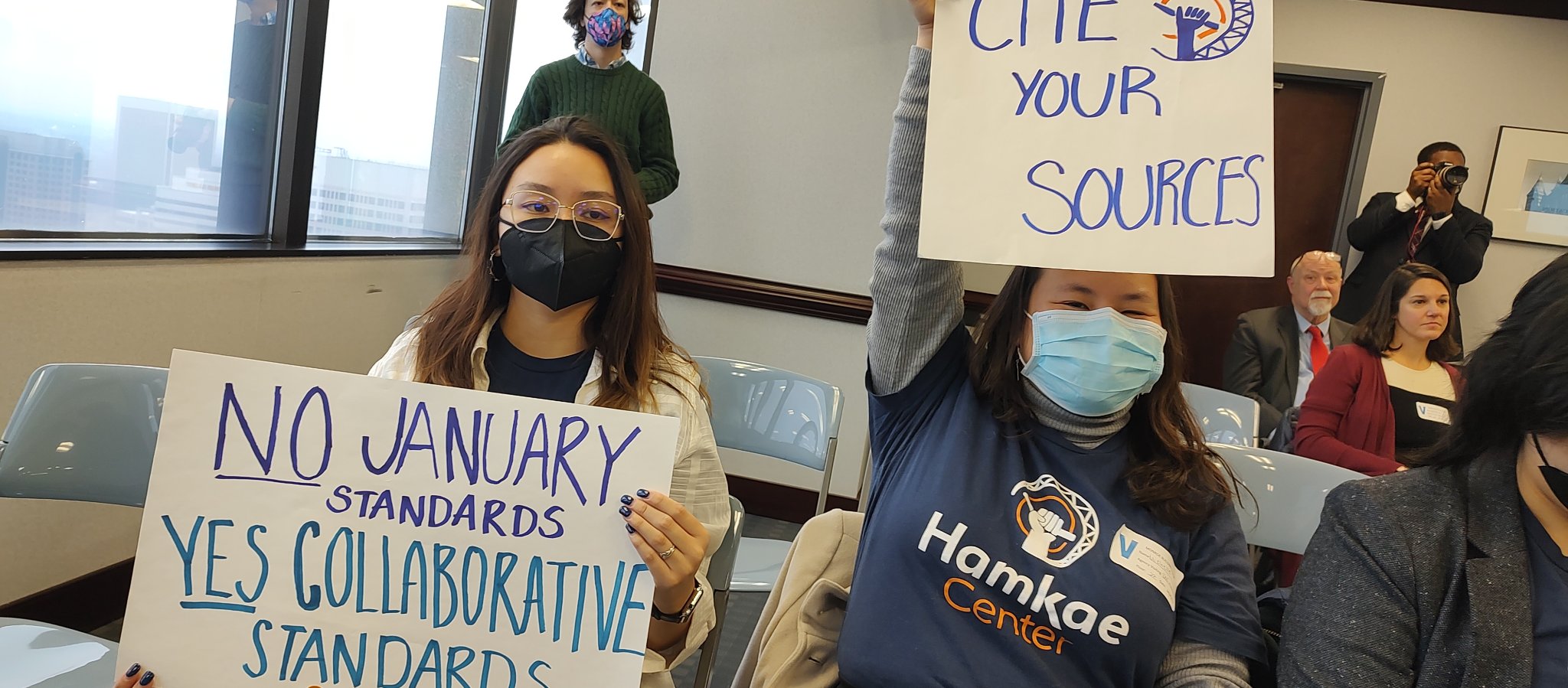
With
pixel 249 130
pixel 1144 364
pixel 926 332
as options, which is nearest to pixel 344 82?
pixel 249 130

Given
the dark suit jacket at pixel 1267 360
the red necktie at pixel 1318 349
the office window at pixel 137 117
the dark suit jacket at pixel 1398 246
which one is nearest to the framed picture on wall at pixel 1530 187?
the dark suit jacket at pixel 1398 246

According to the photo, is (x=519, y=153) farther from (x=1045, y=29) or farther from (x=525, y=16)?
(x=525, y=16)

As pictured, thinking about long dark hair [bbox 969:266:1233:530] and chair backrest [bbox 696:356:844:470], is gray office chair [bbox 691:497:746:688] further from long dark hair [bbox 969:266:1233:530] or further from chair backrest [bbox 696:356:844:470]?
chair backrest [bbox 696:356:844:470]

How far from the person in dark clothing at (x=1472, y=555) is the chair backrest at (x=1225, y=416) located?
1339 millimetres

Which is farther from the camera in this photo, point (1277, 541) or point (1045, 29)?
point (1277, 541)

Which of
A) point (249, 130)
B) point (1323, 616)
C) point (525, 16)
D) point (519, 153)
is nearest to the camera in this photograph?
point (1323, 616)

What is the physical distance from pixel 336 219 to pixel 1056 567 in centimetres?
292

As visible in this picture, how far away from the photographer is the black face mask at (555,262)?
1.39m

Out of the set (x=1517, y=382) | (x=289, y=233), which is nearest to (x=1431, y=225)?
(x=1517, y=382)

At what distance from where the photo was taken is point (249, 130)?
2.81 m

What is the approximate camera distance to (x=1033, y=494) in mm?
1237

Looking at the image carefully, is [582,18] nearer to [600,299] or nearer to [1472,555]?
[600,299]

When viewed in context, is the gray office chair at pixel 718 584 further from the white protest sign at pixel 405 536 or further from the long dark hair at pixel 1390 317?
the long dark hair at pixel 1390 317

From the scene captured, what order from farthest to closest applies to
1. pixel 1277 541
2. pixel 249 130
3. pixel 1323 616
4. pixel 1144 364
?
pixel 249 130 → pixel 1277 541 → pixel 1144 364 → pixel 1323 616
